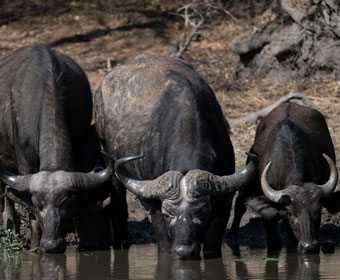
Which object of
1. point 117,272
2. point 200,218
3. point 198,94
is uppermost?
point 198,94

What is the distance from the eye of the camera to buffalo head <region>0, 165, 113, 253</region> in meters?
9.38

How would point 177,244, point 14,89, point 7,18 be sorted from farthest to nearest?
point 7,18 → point 14,89 → point 177,244

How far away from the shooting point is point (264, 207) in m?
9.80

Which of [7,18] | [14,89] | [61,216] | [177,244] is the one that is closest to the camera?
[177,244]

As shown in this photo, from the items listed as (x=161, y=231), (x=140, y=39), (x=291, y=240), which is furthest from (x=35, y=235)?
(x=140, y=39)

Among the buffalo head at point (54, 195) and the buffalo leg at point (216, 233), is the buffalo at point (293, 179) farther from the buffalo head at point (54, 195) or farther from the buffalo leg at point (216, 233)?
the buffalo head at point (54, 195)

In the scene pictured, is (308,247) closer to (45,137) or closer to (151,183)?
(151,183)

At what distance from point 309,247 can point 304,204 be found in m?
0.49

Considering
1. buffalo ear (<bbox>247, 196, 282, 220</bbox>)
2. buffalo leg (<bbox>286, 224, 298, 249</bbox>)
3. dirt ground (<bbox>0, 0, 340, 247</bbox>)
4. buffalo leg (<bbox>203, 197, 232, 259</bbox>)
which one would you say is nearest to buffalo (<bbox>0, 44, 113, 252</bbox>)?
buffalo leg (<bbox>203, 197, 232, 259</bbox>)

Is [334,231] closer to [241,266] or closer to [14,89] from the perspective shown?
[241,266]

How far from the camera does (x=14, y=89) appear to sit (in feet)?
35.8

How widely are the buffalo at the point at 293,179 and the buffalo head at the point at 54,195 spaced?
1963 millimetres

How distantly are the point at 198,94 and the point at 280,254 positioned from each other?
2123 millimetres

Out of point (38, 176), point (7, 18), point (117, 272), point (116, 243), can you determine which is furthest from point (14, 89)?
point (7, 18)
